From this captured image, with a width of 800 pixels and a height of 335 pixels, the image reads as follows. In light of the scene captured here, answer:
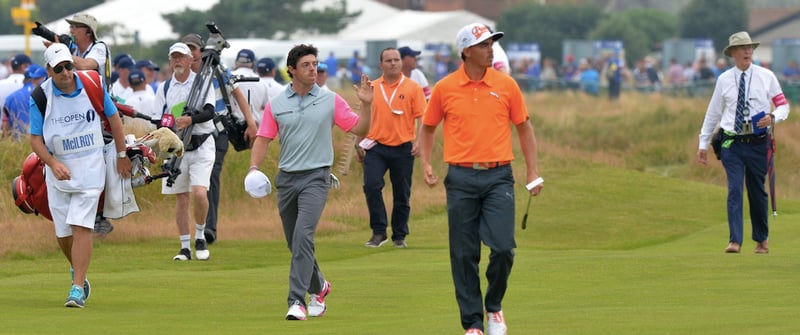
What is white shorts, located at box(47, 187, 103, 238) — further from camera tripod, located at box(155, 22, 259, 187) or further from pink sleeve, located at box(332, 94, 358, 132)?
camera tripod, located at box(155, 22, 259, 187)

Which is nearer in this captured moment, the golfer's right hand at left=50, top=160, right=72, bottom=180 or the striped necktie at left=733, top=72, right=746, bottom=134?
the golfer's right hand at left=50, top=160, right=72, bottom=180

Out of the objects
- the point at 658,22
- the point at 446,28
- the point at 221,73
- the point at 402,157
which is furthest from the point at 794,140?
the point at 658,22

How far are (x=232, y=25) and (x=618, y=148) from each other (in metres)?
44.2

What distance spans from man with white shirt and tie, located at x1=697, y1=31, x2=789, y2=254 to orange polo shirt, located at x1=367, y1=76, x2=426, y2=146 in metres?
3.52

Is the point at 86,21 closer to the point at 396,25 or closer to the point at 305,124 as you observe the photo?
the point at 305,124

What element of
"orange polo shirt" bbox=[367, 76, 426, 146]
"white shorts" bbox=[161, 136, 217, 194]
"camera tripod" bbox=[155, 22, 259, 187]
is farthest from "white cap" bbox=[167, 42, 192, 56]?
"orange polo shirt" bbox=[367, 76, 426, 146]

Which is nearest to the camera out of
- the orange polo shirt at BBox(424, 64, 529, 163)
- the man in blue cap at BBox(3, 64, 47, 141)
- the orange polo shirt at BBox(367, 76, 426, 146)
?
the orange polo shirt at BBox(424, 64, 529, 163)

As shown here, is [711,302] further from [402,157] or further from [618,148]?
[618,148]

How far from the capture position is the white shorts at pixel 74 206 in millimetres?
12867

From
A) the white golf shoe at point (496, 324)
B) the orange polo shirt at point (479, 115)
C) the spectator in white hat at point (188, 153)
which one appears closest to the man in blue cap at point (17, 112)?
the spectator in white hat at point (188, 153)

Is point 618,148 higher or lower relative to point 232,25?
higher

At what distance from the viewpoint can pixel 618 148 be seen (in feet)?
123

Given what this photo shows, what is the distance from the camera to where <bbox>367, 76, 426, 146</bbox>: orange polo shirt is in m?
19.1

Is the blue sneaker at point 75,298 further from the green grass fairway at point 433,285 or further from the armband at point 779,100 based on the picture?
the armband at point 779,100
